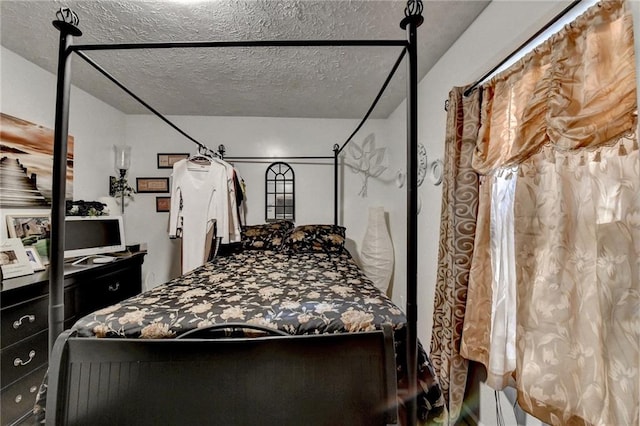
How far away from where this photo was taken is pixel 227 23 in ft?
5.88

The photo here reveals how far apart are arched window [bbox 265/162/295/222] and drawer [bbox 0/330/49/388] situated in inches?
88.6

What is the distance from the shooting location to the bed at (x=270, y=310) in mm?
1171

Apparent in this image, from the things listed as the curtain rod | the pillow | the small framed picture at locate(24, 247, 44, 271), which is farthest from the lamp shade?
the curtain rod

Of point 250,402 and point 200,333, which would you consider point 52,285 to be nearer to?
point 200,333

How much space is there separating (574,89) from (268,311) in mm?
1519

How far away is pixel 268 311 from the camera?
1.29 meters

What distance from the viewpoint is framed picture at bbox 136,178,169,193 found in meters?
3.46

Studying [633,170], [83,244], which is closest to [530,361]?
[633,170]

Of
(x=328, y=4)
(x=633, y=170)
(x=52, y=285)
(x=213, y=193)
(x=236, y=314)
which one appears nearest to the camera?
(x=633, y=170)

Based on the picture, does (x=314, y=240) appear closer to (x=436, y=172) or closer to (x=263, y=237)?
(x=263, y=237)

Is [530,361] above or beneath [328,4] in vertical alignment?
beneath

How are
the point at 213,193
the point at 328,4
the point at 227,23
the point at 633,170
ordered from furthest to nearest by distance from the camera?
the point at 213,193 < the point at 227,23 < the point at 328,4 < the point at 633,170

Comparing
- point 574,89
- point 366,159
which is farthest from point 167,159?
point 574,89

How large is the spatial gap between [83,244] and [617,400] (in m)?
3.46
